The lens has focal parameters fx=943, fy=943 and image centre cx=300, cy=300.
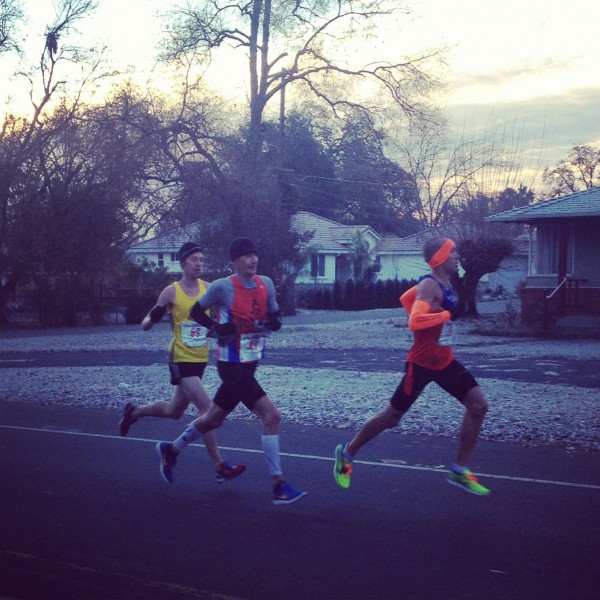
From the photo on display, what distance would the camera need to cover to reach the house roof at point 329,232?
60281 mm

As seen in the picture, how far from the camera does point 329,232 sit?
62.5m

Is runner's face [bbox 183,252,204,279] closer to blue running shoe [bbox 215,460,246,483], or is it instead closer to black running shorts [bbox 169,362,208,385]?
black running shorts [bbox 169,362,208,385]

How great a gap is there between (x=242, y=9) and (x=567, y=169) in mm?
→ 34948

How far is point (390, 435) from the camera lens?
10.6 metres

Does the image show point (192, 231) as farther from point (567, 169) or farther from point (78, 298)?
point (567, 169)

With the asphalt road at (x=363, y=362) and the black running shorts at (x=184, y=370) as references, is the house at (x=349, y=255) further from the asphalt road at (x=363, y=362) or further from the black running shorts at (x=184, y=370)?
the black running shorts at (x=184, y=370)

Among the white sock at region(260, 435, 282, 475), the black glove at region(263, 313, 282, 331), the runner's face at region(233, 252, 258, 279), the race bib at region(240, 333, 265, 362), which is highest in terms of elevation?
the runner's face at region(233, 252, 258, 279)

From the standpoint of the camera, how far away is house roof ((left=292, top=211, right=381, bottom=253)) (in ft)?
198

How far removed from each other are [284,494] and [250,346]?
1.13 metres

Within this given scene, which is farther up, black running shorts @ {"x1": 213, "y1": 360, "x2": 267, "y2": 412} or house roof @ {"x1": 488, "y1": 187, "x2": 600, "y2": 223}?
house roof @ {"x1": 488, "y1": 187, "x2": 600, "y2": 223}

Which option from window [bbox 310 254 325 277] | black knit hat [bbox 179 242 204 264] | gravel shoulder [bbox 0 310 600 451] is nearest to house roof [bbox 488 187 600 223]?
gravel shoulder [bbox 0 310 600 451]

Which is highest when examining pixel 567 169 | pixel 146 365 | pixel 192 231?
pixel 567 169

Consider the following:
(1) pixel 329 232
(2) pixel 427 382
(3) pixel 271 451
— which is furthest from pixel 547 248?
(1) pixel 329 232

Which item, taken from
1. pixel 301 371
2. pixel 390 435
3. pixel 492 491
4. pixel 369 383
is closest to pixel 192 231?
pixel 301 371
